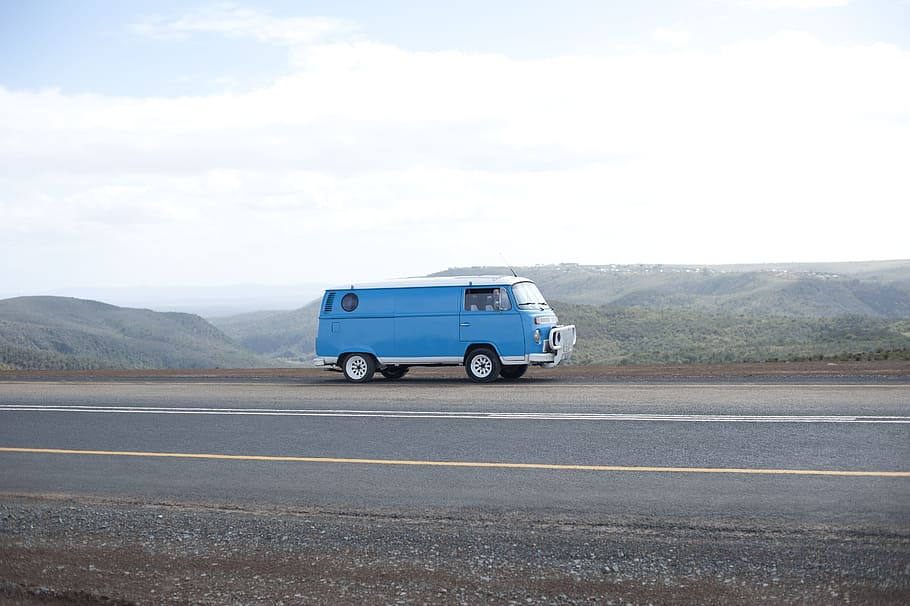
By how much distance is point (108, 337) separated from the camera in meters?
122

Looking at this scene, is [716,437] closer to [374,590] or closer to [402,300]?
[374,590]

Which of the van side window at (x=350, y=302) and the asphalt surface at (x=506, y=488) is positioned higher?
the van side window at (x=350, y=302)

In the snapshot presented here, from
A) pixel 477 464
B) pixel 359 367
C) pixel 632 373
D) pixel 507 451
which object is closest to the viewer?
pixel 477 464

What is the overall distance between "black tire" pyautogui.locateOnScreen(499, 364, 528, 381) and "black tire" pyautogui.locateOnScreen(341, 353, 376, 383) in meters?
2.82

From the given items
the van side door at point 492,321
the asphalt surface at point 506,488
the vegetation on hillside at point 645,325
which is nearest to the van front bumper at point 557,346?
the van side door at point 492,321

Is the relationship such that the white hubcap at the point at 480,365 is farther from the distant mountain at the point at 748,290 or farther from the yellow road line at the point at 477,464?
the distant mountain at the point at 748,290

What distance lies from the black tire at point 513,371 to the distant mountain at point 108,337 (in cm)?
6695

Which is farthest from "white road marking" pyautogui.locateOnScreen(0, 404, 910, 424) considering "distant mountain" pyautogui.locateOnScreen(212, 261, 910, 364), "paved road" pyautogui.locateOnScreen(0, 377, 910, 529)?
"distant mountain" pyautogui.locateOnScreen(212, 261, 910, 364)

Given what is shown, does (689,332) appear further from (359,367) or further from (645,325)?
(359,367)

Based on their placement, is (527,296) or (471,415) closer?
(471,415)

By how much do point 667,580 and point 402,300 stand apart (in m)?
13.9

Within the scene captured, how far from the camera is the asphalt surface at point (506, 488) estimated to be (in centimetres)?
617

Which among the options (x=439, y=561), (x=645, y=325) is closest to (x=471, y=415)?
(x=439, y=561)

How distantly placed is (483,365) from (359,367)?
112 inches
